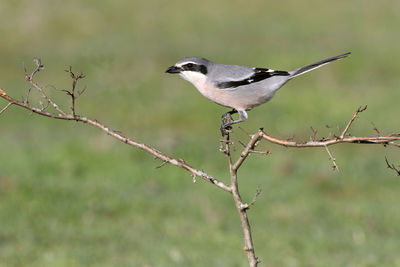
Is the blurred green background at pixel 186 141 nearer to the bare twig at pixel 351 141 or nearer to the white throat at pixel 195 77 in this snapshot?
the white throat at pixel 195 77

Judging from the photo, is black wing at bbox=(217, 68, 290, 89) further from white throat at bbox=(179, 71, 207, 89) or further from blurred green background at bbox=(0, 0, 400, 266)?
blurred green background at bbox=(0, 0, 400, 266)

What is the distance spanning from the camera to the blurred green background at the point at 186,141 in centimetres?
970

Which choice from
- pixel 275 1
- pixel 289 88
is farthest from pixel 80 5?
pixel 289 88

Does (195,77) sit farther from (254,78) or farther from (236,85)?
(254,78)

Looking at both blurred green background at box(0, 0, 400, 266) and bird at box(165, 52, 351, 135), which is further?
blurred green background at box(0, 0, 400, 266)

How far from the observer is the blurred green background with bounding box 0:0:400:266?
382 inches

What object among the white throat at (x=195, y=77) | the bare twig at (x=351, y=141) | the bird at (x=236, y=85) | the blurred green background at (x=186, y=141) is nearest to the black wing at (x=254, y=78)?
the bird at (x=236, y=85)

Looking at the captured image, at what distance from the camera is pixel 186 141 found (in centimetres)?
1519

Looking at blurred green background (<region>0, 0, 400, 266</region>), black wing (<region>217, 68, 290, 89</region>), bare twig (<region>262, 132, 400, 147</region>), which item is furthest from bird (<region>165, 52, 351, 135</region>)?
blurred green background (<region>0, 0, 400, 266</region>)

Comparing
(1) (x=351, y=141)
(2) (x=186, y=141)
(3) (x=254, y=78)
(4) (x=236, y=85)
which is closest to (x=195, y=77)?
(4) (x=236, y=85)

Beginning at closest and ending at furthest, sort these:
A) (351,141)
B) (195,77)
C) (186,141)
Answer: (351,141)
(195,77)
(186,141)

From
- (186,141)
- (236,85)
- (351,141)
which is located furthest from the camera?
(186,141)

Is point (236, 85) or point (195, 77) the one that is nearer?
point (195, 77)

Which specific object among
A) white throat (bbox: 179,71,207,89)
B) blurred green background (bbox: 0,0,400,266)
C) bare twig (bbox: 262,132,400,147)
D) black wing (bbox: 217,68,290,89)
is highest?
blurred green background (bbox: 0,0,400,266)
